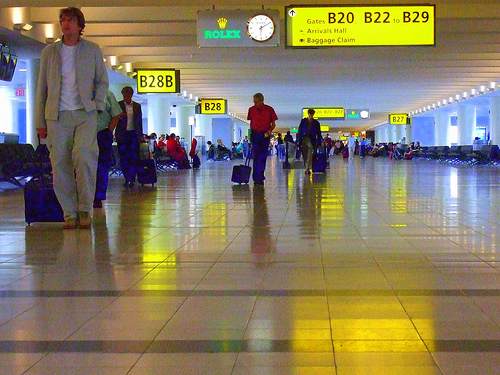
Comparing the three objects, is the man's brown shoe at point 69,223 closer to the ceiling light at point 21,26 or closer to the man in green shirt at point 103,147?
the man in green shirt at point 103,147

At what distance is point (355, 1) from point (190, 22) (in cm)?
447

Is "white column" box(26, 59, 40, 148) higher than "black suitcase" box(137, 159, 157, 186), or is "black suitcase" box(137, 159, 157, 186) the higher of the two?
"white column" box(26, 59, 40, 148)

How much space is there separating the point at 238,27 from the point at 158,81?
1075cm

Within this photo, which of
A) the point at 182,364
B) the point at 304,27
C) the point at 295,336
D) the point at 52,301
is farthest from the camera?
the point at 304,27

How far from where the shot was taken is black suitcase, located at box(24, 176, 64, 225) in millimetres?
7672

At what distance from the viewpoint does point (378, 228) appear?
7.59 metres

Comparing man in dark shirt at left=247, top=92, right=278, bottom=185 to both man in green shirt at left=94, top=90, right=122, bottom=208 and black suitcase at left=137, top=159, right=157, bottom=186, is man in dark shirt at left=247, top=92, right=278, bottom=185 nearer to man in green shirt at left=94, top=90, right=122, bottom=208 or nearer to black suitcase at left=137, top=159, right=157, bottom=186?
black suitcase at left=137, top=159, right=157, bottom=186

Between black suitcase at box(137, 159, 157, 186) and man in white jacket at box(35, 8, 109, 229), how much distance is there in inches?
322

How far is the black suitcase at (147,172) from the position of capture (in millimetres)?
15562

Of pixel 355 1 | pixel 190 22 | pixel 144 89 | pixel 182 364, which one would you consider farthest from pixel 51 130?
pixel 144 89

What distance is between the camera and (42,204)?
7.70m

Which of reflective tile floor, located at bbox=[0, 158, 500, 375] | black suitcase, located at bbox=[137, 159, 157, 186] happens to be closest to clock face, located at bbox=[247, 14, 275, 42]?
black suitcase, located at bbox=[137, 159, 157, 186]

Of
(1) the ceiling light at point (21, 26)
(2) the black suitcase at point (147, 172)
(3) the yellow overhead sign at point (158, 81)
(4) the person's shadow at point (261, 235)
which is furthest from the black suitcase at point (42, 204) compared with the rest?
(3) the yellow overhead sign at point (158, 81)

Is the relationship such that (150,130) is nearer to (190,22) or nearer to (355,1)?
(190,22)
